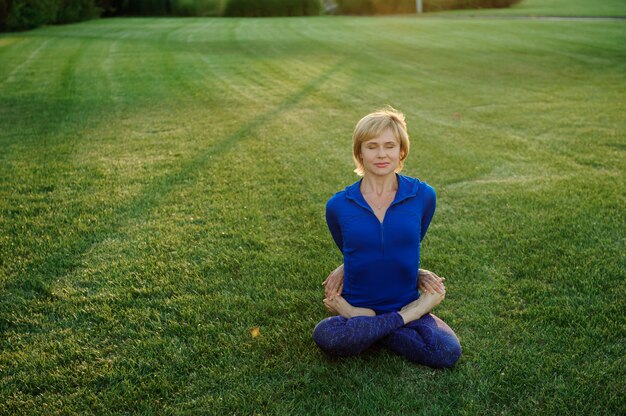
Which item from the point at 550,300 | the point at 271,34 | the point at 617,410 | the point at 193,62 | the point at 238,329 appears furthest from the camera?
the point at 271,34

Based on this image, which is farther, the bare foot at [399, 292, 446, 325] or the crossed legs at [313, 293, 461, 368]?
the bare foot at [399, 292, 446, 325]

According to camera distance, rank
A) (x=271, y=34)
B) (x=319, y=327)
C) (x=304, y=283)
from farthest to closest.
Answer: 1. (x=271, y=34)
2. (x=304, y=283)
3. (x=319, y=327)

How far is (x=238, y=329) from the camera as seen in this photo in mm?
3482

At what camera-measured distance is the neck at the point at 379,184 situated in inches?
129

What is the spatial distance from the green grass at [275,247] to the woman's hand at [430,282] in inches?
13.3

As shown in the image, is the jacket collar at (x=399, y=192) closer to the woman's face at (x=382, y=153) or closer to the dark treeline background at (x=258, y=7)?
the woman's face at (x=382, y=153)

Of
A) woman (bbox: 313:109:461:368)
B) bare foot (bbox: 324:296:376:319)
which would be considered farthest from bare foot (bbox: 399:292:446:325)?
bare foot (bbox: 324:296:376:319)

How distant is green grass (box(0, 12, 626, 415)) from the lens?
A: 2986 mm

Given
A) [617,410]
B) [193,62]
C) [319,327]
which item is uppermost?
[193,62]

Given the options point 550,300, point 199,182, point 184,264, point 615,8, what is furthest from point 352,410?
point 615,8

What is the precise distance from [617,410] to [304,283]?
2.03m

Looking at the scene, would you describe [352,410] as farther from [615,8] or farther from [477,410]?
[615,8]

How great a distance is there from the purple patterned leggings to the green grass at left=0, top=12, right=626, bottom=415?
8 cm

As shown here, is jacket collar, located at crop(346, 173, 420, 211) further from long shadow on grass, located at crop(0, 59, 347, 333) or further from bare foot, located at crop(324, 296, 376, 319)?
long shadow on grass, located at crop(0, 59, 347, 333)
